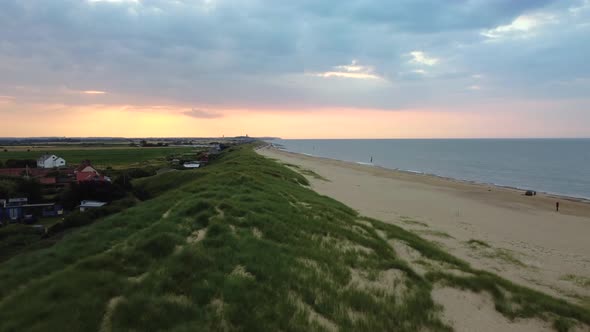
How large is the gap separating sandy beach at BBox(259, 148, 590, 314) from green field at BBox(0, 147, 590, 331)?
133 inches

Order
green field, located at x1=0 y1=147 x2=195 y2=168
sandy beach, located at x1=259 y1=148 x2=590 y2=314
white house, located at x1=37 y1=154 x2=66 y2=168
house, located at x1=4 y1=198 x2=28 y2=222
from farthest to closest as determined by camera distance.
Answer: green field, located at x1=0 y1=147 x2=195 y2=168, white house, located at x1=37 y1=154 x2=66 y2=168, house, located at x1=4 y1=198 x2=28 y2=222, sandy beach, located at x1=259 y1=148 x2=590 y2=314

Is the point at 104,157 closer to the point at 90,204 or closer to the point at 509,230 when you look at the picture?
the point at 90,204

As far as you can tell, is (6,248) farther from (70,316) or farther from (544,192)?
(544,192)

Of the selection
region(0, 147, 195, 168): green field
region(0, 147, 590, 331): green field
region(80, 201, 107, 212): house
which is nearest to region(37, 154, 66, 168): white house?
region(0, 147, 195, 168): green field

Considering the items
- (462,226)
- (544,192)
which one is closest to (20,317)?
(462,226)

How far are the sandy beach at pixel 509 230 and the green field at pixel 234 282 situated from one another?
337cm

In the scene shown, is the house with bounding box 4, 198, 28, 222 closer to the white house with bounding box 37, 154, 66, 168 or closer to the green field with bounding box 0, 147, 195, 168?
the green field with bounding box 0, 147, 195, 168

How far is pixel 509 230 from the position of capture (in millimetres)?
22641

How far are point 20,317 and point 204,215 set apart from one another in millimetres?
6848

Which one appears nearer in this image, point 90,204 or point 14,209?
point 14,209

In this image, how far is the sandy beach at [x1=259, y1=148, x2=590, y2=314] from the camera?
1332cm

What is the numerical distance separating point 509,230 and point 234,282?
906 inches

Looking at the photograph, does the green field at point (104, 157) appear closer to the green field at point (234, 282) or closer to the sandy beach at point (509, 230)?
the sandy beach at point (509, 230)

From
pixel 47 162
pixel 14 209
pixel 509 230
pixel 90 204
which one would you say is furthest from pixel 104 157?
pixel 509 230
